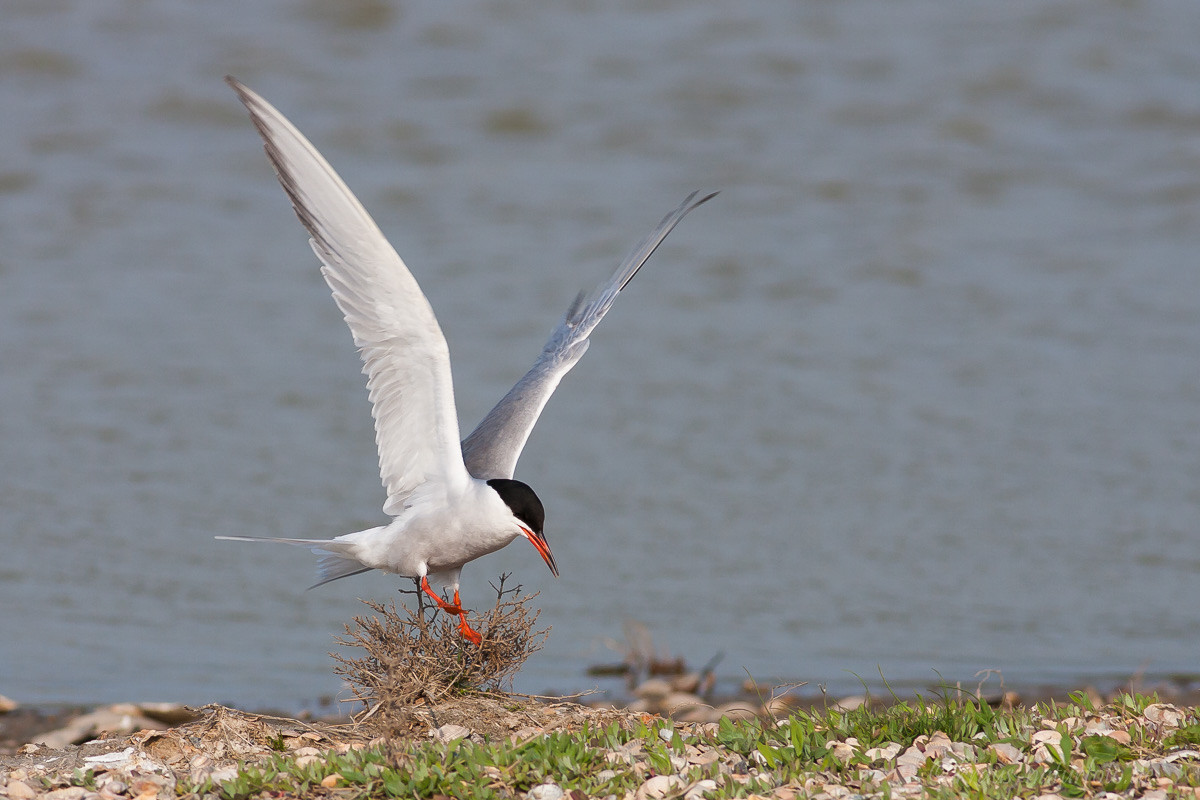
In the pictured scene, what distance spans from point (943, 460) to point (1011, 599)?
1.72 meters

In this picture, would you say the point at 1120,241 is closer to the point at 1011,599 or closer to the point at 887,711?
the point at 1011,599

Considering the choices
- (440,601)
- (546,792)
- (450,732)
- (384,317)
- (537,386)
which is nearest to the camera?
(546,792)

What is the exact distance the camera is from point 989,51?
15148mm

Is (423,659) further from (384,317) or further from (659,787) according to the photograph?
(384,317)

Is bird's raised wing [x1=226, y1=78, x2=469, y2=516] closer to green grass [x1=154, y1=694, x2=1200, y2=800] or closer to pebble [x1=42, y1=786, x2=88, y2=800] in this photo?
green grass [x1=154, y1=694, x2=1200, y2=800]

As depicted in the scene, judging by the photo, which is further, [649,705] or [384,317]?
[649,705]

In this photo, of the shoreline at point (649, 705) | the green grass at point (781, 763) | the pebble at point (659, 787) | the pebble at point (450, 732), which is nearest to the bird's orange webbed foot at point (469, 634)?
the pebble at point (450, 732)

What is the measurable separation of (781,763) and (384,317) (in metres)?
1.83

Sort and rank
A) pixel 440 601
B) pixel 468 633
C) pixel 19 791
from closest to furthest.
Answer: pixel 19 791, pixel 468 633, pixel 440 601

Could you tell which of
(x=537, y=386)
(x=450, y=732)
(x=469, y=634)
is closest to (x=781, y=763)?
(x=450, y=732)

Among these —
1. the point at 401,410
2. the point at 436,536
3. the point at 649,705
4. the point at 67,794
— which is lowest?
the point at 649,705

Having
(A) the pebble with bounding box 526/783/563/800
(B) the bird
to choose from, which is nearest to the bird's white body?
(B) the bird

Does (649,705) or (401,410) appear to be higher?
(401,410)

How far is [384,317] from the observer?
4.33 m
